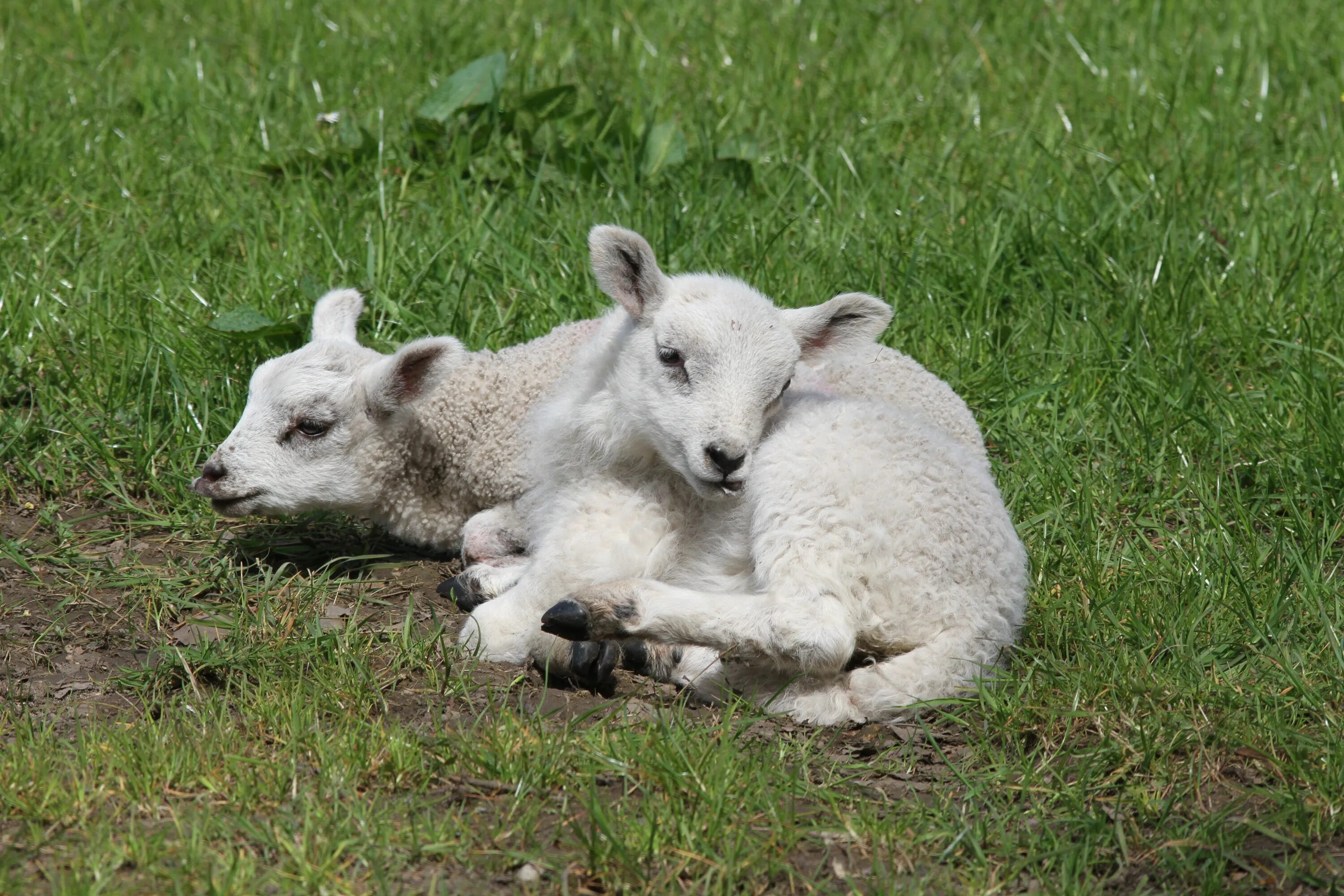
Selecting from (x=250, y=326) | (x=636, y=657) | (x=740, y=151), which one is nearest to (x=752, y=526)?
(x=636, y=657)

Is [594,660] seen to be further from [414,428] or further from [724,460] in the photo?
[414,428]

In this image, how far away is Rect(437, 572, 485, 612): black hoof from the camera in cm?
443

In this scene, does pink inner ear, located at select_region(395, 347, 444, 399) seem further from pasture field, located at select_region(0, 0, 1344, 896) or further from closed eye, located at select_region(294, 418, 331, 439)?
pasture field, located at select_region(0, 0, 1344, 896)

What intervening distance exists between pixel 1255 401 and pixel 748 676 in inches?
98.4

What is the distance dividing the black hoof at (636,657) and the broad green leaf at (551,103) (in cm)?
329

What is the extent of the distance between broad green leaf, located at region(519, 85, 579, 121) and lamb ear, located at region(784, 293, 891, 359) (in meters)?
2.62

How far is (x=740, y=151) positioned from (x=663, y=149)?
13.9 inches

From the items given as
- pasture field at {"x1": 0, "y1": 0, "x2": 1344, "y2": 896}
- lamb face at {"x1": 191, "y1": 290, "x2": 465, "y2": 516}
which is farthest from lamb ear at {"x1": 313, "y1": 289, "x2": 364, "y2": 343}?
pasture field at {"x1": 0, "y1": 0, "x2": 1344, "y2": 896}

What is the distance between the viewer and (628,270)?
4199 mm

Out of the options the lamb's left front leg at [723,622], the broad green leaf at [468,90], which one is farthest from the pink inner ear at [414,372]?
the broad green leaf at [468,90]

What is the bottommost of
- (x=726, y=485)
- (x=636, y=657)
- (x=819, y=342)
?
(x=636, y=657)

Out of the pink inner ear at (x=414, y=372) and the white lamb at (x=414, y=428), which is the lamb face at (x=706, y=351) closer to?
the white lamb at (x=414, y=428)

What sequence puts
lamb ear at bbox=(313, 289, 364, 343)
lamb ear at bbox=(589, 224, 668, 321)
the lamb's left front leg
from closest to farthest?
1. the lamb's left front leg
2. lamb ear at bbox=(589, 224, 668, 321)
3. lamb ear at bbox=(313, 289, 364, 343)

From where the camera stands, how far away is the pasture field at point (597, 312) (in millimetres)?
3105
